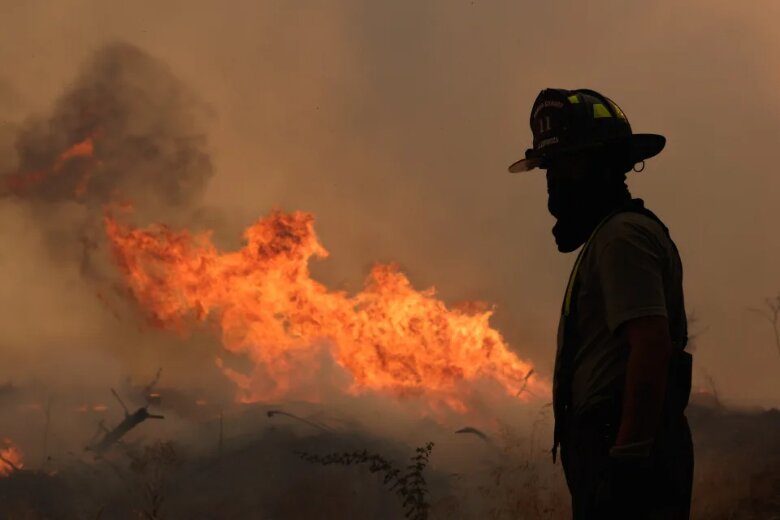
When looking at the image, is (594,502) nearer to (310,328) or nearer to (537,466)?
(537,466)

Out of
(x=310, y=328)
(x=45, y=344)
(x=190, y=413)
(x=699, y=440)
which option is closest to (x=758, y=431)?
(x=699, y=440)

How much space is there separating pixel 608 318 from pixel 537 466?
10172 millimetres

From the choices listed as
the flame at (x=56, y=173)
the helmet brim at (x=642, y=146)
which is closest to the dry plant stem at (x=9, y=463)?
the flame at (x=56, y=173)

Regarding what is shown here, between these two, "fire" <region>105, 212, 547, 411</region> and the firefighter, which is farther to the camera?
"fire" <region>105, 212, 547, 411</region>

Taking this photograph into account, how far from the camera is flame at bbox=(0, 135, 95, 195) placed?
14.8 meters

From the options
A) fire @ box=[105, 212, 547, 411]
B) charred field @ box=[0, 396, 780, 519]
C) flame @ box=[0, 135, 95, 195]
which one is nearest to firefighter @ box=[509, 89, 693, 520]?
charred field @ box=[0, 396, 780, 519]

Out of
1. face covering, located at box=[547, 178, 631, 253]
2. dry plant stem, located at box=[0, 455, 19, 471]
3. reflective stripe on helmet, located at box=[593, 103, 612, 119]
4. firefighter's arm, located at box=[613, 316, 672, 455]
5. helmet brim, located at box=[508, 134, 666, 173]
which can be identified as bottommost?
firefighter's arm, located at box=[613, 316, 672, 455]

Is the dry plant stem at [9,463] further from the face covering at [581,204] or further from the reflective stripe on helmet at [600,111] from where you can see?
the reflective stripe on helmet at [600,111]

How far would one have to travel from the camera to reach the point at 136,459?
11.3 meters

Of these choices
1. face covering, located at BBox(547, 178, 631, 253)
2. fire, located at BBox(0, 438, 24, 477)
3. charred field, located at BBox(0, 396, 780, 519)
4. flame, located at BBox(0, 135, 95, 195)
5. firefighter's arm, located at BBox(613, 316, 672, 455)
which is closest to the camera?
firefighter's arm, located at BBox(613, 316, 672, 455)

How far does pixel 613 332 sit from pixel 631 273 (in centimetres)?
22

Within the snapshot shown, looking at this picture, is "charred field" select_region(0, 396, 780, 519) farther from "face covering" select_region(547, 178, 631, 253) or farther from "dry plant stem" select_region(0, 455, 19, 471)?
"face covering" select_region(547, 178, 631, 253)

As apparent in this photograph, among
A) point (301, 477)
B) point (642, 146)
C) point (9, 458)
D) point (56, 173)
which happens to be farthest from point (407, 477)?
point (56, 173)

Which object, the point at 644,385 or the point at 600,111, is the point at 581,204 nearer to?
the point at 600,111
